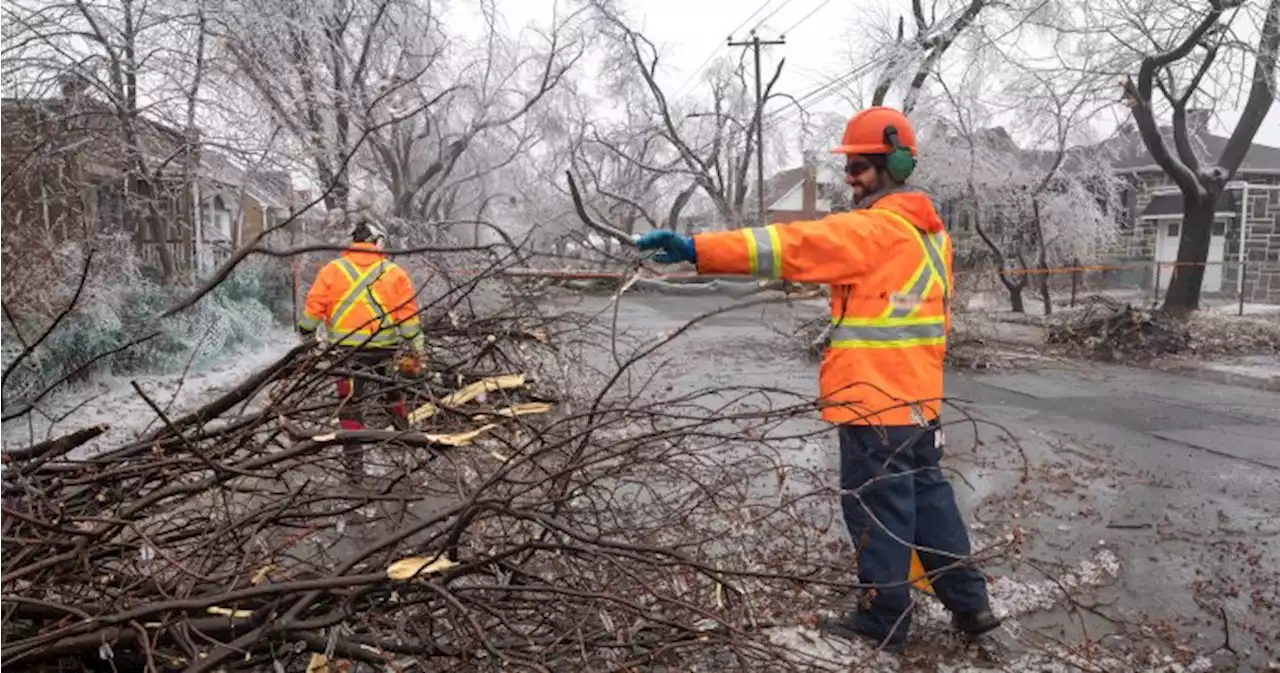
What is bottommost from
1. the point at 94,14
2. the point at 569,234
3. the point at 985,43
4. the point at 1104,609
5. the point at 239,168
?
the point at 1104,609

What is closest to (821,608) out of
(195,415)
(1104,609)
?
(1104,609)

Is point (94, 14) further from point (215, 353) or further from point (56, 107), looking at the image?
point (215, 353)

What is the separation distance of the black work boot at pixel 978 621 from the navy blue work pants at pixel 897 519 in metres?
0.02

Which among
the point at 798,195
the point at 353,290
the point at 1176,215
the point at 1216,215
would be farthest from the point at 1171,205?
the point at 353,290

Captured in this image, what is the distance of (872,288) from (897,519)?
0.79 meters

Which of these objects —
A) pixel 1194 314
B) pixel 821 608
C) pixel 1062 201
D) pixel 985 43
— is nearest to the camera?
pixel 821 608

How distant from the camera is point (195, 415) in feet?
9.86

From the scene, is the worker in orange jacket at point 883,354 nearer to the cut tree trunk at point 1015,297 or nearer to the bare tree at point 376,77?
the bare tree at point 376,77

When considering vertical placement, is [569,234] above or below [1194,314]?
above

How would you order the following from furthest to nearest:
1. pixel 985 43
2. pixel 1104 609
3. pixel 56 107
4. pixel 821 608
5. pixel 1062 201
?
pixel 1062 201 < pixel 985 43 < pixel 56 107 < pixel 1104 609 < pixel 821 608

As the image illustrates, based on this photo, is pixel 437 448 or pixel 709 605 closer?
pixel 437 448

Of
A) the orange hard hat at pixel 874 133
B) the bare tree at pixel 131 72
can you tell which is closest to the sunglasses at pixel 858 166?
the orange hard hat at pixel 874 133

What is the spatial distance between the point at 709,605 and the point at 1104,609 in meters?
1.89

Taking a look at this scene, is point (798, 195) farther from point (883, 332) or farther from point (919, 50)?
point (883, 332)
